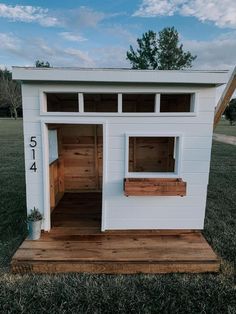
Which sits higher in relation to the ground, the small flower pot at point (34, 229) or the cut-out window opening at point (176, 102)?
the cut-out window opening at point (176, 102)

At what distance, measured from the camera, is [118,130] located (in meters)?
3.26

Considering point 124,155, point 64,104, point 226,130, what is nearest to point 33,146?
point 124,155

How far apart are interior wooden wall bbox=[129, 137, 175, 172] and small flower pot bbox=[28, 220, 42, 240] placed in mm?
2411

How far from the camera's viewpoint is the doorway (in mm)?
4707

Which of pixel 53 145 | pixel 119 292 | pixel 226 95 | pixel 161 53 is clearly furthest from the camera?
pixel 161 53

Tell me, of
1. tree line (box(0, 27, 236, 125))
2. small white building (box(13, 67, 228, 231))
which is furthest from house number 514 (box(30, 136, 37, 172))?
tree line (box(0, 27, 236, 125))

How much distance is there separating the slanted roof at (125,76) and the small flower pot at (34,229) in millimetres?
1924

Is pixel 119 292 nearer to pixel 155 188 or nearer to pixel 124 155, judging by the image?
pixel 155 188

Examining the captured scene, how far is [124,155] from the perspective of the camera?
331 centimetres

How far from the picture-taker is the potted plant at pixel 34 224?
3.24 meters

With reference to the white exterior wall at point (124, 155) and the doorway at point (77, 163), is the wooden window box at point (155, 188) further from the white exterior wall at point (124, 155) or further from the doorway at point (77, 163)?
the doorway at point (77, 163)

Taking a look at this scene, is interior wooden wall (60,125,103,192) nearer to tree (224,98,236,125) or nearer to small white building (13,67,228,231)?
small white building (13,67,228,231)

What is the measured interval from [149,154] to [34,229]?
9.18 feet

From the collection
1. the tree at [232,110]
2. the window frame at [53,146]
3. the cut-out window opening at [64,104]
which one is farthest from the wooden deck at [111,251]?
the tree at [232,110]
